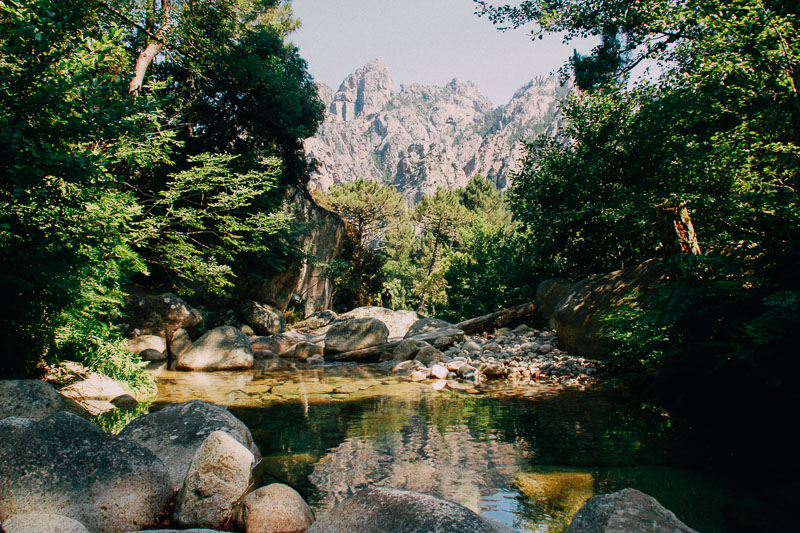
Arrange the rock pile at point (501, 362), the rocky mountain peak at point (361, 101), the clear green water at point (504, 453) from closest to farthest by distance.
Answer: the clear green water at point (504, 453) < the rock pile at point (501, 362) < the rocky mountain peak at point (361, 101)

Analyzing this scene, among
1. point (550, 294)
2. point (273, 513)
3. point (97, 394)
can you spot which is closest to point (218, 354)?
point (97, 394)

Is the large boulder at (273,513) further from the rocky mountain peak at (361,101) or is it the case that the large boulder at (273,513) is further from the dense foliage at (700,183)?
the rocky mountain peak at (361,101)

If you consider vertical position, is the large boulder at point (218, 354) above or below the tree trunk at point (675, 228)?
below

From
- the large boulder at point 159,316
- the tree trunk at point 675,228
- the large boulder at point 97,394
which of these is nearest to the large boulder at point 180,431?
the large boulder at point 97,394

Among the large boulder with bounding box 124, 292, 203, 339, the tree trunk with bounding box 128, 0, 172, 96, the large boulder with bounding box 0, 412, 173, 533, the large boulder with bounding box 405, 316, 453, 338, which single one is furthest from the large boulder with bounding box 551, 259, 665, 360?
the tree trunk with bounding box 128, 0, 172, 96

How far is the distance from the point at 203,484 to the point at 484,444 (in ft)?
8.29

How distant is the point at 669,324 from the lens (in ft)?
13.4

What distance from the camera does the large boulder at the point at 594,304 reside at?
23.2ft

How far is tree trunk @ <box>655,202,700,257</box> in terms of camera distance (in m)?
5.59

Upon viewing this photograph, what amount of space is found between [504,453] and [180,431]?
2.79 metres

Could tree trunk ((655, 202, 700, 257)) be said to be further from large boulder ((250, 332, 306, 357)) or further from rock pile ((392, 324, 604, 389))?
large boulder ((250, 332, 306, 357))

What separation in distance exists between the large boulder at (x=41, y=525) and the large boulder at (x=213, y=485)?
→ 2.21ft

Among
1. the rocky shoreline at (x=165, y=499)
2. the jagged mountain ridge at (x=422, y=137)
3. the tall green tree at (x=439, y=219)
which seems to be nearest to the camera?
the rocky shoreline at (x=165, y=499)

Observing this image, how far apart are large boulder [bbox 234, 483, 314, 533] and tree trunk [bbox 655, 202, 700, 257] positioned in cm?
543
